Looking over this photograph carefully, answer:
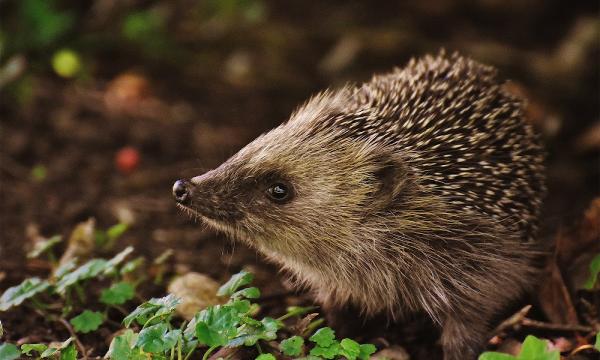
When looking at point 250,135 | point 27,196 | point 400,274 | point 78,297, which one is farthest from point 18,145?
point 400,274

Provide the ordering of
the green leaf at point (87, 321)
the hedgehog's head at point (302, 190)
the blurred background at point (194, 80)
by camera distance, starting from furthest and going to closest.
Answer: the blurred background at point (194, 80), the hedgehog's head at point (302, 190), the green leaf at point (87, 321)

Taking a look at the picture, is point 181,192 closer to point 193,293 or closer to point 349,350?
point 193,293

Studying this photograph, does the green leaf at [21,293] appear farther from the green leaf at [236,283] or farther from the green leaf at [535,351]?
the green leaf at [535,351]

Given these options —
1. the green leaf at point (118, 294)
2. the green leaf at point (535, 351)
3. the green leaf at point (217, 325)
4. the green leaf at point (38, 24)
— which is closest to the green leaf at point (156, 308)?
the green leaf at point (217, 325)

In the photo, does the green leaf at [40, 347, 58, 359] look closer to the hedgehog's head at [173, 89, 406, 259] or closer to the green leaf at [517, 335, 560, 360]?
the hedgehog's head at [173, 89, 406, 259]

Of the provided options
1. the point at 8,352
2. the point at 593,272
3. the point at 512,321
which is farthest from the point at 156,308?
the point at 593,272

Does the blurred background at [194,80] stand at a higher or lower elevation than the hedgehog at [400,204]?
higher

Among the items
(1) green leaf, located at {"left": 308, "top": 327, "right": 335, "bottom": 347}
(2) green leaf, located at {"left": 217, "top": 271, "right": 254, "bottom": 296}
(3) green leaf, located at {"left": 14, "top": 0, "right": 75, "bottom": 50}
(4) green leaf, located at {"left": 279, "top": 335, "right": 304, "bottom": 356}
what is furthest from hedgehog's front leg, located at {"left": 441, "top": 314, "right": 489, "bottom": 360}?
(3) green leaf, located at {"left": 14, "top": 0, "right": 75, "bottom": 50}
